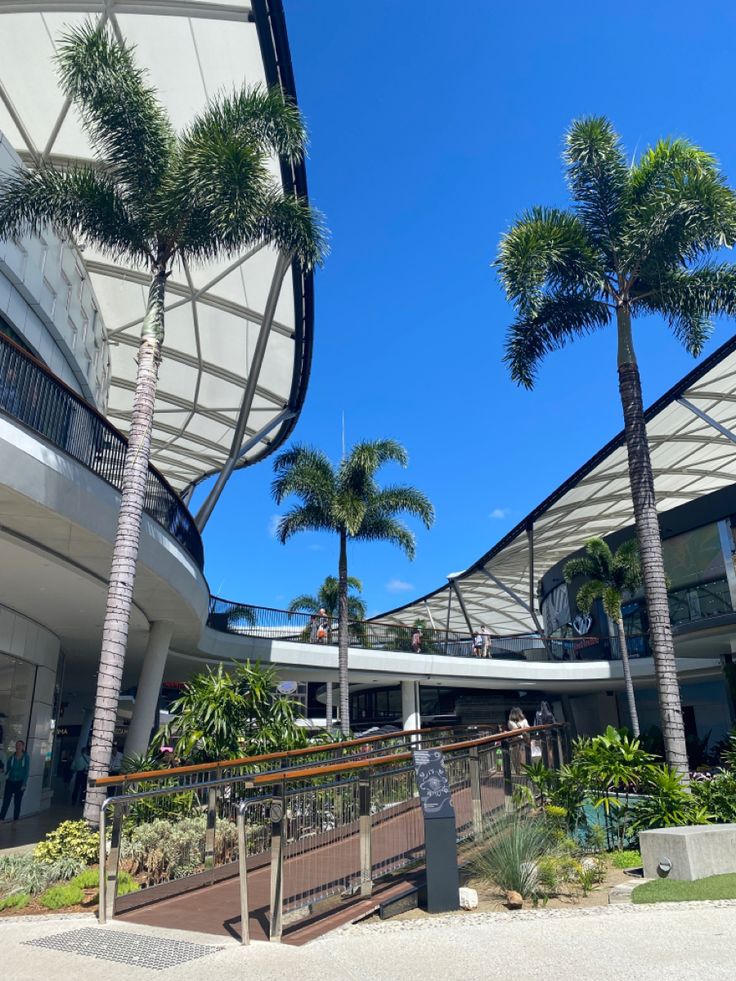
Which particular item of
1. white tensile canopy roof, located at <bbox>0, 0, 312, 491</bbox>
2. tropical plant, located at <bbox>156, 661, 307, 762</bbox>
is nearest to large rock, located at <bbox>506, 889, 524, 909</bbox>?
tropical plant, located at <bbox>156, 661, 307, 762</bbox>

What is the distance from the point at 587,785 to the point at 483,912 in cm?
441

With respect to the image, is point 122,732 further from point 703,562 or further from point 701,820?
point 701,820

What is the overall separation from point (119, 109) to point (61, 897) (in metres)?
11.2

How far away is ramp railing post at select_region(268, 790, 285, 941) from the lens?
238 inches

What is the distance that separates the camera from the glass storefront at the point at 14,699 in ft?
52.0

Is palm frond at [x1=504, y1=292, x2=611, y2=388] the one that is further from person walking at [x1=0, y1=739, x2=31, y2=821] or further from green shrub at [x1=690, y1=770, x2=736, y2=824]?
person walking at [x1=0, y1=739, x2=31, y2=821]

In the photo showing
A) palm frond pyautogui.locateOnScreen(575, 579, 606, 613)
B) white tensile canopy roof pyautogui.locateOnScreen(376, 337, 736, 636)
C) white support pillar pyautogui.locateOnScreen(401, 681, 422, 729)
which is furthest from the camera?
white support pillar pyautogui.locateOnScreen(401, 681, 422, 729)

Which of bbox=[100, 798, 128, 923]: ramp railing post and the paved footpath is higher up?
bbox=[100, 798, 128, 923]: ramp railing post

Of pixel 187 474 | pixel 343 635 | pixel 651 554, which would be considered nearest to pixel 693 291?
pixel 651 554

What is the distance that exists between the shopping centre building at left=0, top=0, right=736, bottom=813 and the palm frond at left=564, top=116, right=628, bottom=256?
6.32m

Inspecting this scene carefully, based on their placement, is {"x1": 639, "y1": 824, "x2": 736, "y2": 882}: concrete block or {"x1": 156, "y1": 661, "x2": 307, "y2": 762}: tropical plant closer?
{"x1": 639, "y1": 824, "x2": 736, "y2": 882}: concrete block

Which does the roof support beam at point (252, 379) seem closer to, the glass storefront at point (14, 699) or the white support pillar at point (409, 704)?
the glass storefront at point (14, 699)

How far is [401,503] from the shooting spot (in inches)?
1075

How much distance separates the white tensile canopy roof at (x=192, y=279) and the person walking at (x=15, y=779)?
37.2 ft
